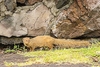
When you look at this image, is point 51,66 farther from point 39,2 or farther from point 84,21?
point 39,2

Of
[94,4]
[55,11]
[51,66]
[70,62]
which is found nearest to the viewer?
[51,66]

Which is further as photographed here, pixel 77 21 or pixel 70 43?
pixel 77 21

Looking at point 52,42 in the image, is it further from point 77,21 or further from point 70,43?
point 77,21

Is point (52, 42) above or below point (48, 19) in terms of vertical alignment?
below

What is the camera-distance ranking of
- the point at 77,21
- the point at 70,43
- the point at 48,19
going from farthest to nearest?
the point at 48,19 < the point at 77,21 < the point at 70,43

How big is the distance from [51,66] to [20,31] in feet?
15.1

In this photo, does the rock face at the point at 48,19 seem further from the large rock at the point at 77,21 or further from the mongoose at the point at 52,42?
the mongoose at the point at 52,42

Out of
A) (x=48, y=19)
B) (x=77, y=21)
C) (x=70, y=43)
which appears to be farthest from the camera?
(x=48, y=19)

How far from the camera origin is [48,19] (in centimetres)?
1045

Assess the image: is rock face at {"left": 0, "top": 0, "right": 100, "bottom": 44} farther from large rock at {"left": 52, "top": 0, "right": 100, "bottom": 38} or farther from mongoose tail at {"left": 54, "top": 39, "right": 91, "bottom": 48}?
mongoose tail at {"left": 54, "top": 39, "right": 91, "bottom": 48}

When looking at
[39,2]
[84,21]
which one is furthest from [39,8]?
[84,21]

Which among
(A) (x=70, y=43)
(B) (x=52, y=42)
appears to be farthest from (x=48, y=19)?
(A) (x=70, y=43)

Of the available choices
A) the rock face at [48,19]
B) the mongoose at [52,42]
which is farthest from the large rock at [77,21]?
the mongoose at [52,42]

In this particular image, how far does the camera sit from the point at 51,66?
615cm
